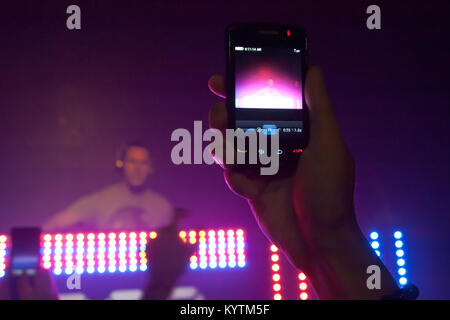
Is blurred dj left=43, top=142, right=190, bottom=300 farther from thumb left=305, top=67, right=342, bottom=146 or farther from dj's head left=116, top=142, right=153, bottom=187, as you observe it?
thumb left=305, top=67, right=342, bottom=146

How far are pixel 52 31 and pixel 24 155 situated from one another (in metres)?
0.63

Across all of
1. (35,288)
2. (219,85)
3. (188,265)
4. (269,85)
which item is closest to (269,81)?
(269,85)

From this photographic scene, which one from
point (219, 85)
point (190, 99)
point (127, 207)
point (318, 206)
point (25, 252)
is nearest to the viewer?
point (318, 206)

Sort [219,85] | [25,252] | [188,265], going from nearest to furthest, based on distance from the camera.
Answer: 1. [219,85]
2. [25,252]
3. [188,265]

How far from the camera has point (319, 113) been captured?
2.81 feet

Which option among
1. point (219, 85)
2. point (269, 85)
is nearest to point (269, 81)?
point (269, 85)

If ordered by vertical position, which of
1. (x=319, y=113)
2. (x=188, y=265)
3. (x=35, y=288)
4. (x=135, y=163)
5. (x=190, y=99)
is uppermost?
(x=190, y=99)

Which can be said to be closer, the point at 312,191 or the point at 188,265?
the point at 312,191

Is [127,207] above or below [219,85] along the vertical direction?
below

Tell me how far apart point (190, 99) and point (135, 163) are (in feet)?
1.38

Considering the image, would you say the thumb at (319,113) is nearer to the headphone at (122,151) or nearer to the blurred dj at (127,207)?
the blurred dj at (127,207)

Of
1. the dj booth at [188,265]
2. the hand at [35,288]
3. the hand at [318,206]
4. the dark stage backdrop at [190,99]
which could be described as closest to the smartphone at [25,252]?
the hand at [35,288]

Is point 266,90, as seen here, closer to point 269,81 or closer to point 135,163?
point 269,81

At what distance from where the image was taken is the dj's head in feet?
6.72
